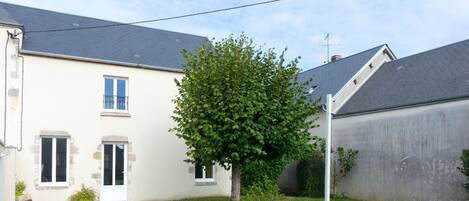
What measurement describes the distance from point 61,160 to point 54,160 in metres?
0.21

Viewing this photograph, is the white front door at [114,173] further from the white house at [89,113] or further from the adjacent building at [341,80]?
the adjacent building at [341,80]

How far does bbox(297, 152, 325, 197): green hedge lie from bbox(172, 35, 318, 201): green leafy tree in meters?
5.84

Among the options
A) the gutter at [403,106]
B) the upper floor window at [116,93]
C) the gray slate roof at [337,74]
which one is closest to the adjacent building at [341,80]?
the gray slate roof at [337,74]

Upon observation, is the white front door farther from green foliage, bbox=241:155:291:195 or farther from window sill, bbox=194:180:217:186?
green foliage, bbox=241:155:291:195

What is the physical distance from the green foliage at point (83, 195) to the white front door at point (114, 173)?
0.56 metres

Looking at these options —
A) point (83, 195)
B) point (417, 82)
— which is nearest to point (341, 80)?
point (417, 82)

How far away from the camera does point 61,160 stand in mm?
13422

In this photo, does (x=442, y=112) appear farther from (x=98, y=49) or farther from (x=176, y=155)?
(x=98, y=49)

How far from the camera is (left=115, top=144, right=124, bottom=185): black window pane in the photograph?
14.3 metres

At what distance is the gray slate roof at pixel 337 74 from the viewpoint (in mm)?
19125

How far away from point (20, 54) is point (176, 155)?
5.90 meters

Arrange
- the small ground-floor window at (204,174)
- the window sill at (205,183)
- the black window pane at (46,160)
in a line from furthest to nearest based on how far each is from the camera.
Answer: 1. the small ground-floor window at (204,174)
2. the window sill at (205,183)
3. the black window pane at (46,160)

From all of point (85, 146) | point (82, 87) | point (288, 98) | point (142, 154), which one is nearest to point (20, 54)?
point (82, 87)

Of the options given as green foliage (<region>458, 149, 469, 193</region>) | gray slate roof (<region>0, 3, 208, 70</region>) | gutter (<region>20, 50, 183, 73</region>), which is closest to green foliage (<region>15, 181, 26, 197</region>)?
gutter (<region>20, 50, 183, 73</region>)
